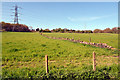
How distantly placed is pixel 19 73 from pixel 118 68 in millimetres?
7171

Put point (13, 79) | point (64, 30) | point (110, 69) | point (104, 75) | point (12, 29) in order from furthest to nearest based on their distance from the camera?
point (64, 30) → point (12, 29) → point (110, 69) → point (104, 75) → point (13, 79)

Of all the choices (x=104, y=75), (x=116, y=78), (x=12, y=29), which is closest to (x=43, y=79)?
(x=104, y=75)

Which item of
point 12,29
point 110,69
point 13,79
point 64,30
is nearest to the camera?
point 13,79

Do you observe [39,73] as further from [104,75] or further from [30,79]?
[104,75]

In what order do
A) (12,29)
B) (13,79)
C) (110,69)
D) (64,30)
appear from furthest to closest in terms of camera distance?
(64,30)
(12,29)
(110,69)
(13,79)

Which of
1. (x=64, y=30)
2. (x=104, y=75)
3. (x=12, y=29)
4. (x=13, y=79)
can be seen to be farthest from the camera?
(x=64, y=30)

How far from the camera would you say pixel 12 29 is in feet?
245

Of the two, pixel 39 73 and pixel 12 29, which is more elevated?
pixel 12 29

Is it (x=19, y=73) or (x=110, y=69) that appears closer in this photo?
(x=19, y=73)

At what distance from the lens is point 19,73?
5.76 m

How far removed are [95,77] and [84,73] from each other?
696mm

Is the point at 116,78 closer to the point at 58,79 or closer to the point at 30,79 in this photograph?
the point at 58,79

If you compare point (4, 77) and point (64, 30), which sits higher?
point (64, 30)

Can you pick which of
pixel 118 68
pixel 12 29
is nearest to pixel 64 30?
pixel 12 29
